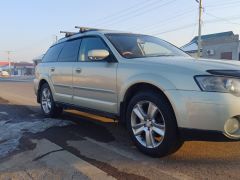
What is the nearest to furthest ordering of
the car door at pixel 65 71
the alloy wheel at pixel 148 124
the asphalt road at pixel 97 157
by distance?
the asphalt road at pixel 97 157 < the alloy wheel at pixel 148 124 < the car door at pixel 65 71

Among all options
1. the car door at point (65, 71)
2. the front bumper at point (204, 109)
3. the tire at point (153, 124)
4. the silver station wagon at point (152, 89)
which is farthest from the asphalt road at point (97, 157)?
the car door at point (65, 71)

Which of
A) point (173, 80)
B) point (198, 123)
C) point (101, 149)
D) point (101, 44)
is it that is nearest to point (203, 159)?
point (198, 123)

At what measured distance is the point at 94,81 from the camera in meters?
5.20

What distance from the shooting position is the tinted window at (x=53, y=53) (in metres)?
7.01

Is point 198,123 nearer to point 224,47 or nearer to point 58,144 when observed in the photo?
point 58,144

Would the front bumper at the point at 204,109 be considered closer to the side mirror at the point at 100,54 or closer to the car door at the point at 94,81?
the car door at the point at 94,81

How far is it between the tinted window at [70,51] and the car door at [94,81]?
191 millimetres

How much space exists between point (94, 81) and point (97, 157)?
1.38m

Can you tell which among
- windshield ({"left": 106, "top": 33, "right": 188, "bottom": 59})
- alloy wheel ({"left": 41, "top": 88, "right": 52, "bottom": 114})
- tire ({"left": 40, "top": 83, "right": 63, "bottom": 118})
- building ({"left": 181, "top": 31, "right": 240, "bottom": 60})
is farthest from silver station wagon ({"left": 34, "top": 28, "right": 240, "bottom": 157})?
building ({"left": 181, "top": 31, "right": 240, "bottom": 60})

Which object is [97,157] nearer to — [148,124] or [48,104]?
[148,124]

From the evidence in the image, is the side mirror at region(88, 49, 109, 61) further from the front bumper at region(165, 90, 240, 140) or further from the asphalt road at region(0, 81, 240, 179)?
the front bumper at region(165, 90, 240, 140)

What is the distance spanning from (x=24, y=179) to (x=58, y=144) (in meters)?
1.35

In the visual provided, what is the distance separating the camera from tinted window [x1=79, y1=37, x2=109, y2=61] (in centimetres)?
544

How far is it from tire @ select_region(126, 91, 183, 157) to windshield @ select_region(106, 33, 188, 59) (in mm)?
850
